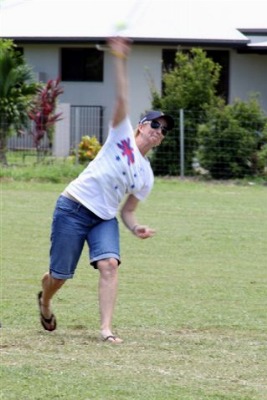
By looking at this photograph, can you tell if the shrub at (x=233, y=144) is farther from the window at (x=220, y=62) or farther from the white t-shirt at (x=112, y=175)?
the white t-shirt at (x=112, y=175)

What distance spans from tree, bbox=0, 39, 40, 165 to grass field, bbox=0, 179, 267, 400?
23.2ft

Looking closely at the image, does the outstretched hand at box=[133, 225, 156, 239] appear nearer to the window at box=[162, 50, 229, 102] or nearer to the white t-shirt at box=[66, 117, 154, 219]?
the white t-shirt at box=[66, 117, 154, 219]

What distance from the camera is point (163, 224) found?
15.6 meters

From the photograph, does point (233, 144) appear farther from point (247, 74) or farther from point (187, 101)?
point (247, 74)

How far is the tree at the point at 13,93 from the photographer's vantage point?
23500 mm

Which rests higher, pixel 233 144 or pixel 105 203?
pixel 105 203

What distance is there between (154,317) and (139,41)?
20.4 m

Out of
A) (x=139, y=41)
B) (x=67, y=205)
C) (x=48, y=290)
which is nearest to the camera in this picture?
(x=67, y=205)

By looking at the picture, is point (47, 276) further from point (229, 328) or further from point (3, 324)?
point (229, 328)

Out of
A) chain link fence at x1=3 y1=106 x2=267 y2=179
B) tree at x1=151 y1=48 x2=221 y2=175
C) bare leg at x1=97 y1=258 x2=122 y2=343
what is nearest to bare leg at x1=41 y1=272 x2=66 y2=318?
bare leg at x1=97 y1=258 x2=122 y2=343

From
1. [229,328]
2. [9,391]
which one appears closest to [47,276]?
[229,328]

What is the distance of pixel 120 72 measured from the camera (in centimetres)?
716

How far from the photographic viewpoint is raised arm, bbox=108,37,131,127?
22.7 feet

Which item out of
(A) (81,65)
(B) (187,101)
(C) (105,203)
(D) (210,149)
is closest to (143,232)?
(C) (105,203)
